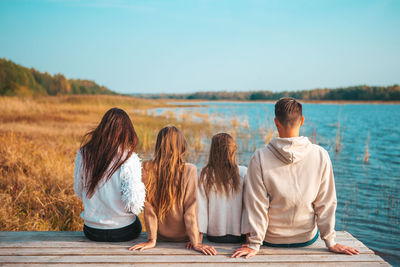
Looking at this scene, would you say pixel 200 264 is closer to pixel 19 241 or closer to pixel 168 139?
pixel 168 139

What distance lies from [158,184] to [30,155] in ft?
15.1

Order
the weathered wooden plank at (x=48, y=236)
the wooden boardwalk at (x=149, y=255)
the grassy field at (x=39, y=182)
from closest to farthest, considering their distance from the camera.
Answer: the wooden boardwalk at (x=149, y=255)
the weathered wooden plank at (x=48, y=236)
the grassy field at (x=39, y=182)

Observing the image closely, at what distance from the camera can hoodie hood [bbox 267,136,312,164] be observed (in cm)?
210

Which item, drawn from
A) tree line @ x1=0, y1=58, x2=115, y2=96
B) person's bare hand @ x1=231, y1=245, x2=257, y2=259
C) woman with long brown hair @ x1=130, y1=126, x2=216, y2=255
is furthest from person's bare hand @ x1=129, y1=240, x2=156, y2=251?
tree line @ x1=0, y1=58, x2=115, y2=96

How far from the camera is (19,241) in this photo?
8.05ft

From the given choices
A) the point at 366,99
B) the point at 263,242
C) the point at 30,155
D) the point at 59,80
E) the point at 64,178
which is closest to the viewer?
the point at 263,242

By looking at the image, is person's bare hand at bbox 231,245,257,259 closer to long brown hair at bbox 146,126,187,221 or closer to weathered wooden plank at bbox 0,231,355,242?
long brown hair at bbox 146,126,187,221

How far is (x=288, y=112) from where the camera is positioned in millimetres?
2125

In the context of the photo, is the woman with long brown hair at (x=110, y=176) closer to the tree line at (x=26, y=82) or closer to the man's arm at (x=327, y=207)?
the man's arm at (x=327, y=207)

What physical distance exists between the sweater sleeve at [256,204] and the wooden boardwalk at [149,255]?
0.13 metres

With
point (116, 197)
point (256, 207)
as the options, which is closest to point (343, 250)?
point (256, 207)

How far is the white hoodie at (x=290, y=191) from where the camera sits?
2.17 m

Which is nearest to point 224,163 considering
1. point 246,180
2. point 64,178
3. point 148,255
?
point 246,180

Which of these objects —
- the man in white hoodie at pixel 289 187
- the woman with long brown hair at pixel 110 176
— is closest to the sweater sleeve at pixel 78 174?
the woman with long brown hair at pixel 110 176
